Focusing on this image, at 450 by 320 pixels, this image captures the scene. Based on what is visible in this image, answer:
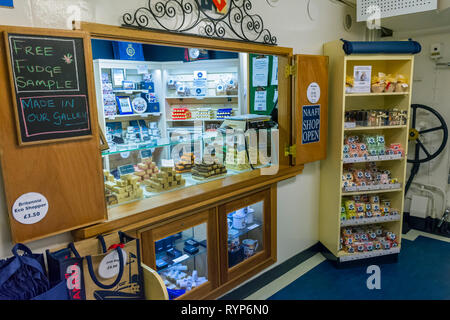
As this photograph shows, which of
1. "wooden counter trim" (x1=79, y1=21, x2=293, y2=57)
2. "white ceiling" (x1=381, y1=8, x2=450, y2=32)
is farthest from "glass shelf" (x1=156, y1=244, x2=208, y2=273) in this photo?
"white ceiling" (x1=381, y1=8, x2=450, y2=32)

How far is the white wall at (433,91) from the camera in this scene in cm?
429

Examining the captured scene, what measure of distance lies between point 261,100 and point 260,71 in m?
0.34

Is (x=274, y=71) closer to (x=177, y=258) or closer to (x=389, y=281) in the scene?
(x=177, y=258)

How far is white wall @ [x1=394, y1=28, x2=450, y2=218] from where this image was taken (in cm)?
429

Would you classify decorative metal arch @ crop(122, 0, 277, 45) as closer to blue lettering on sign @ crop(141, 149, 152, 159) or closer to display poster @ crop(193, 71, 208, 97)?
blue lettering on sign @ crop(141, 149, 152, 159)

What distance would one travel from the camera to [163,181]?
252cm

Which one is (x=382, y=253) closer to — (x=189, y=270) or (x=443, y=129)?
(x=443, y=129)

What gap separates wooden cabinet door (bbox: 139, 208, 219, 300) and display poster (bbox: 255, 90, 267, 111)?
1.74m

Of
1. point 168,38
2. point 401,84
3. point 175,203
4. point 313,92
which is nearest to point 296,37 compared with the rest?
point 313,92

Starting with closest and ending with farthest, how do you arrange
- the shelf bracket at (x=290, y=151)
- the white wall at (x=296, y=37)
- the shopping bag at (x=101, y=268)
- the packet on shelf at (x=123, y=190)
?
the shopping bag at (x=101, y=268), the white wall at (x=296, y=37), the packet on shelf at (x=123, y=190), the shelf bracket at (x=290, y=151)

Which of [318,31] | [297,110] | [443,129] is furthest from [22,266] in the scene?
[443,129]

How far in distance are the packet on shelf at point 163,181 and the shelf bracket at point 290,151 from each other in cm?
115

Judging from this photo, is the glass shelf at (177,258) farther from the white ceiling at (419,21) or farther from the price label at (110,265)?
the white ceiling at (419,21)

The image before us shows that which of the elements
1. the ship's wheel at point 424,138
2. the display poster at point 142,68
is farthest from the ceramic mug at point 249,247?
the display poster at point 142,68
